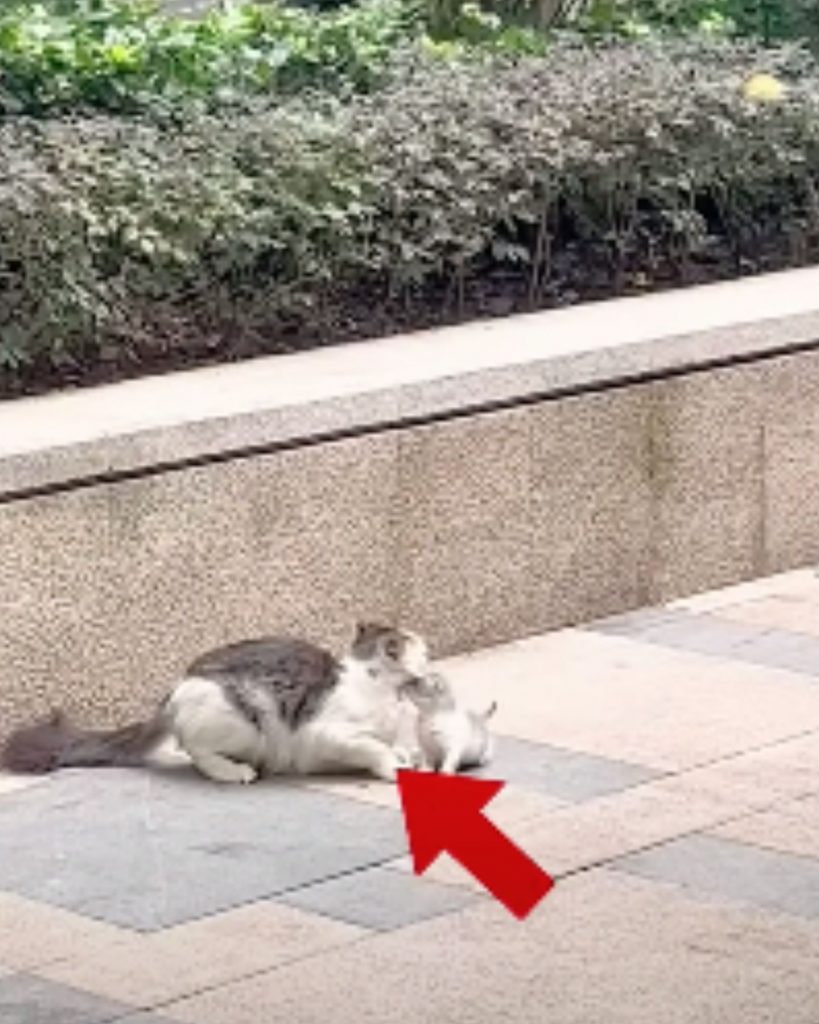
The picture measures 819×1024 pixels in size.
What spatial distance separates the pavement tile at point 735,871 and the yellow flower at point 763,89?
4.28 m

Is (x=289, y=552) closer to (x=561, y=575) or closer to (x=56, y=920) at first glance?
(x=561, y=575)

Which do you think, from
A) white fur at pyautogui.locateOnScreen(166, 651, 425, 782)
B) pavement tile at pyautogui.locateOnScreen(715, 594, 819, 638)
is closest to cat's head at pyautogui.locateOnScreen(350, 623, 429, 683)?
white fur at pyautogui.locateOnScreen(166, 651, 425, 782)

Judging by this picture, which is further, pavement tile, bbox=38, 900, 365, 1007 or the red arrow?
the red arrow

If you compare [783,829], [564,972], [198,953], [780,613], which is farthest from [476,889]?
[780,613]

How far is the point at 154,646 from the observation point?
7.94m

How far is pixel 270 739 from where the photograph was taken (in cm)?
743

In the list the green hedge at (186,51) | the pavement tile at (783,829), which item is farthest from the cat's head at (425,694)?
the green hedge at (186,51)

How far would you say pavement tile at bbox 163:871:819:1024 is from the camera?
576 cm

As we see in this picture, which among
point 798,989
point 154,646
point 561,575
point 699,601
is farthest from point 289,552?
point 798,989

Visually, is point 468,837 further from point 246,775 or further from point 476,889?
point 246,775

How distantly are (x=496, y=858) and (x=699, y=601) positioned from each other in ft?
9.73

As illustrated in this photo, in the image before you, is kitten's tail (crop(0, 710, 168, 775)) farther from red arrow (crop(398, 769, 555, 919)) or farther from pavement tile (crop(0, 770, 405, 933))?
red arrow (crop(398, 769, 555, 919))

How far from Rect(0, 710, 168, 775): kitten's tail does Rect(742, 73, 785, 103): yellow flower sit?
159 inches

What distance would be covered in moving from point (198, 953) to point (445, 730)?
4.95 ft
